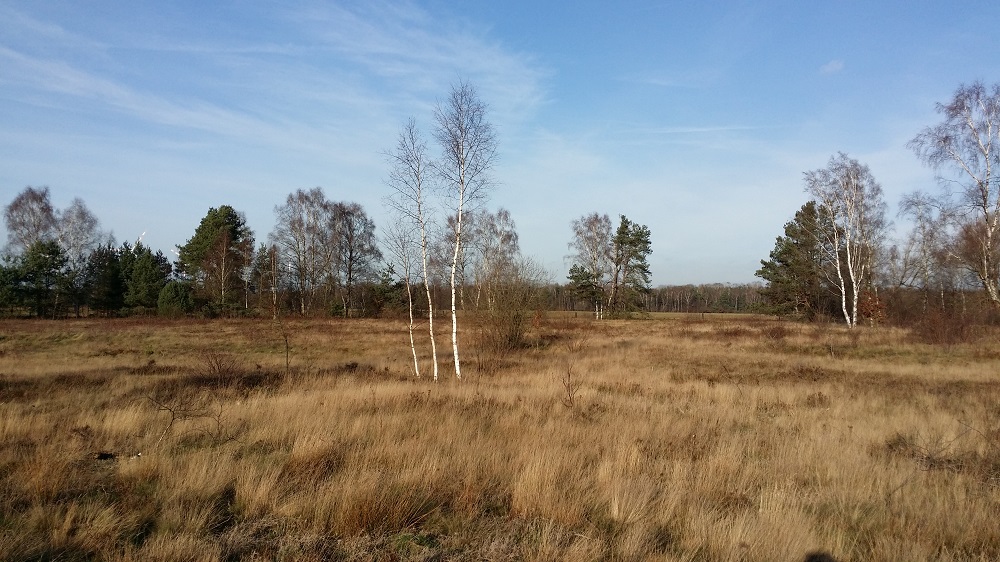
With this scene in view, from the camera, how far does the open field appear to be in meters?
3.68

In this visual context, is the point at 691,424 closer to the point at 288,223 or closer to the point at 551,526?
the point at 551,526

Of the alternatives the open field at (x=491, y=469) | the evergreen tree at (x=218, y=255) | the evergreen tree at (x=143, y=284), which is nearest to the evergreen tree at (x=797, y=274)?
the open field at (x=491, y=469)

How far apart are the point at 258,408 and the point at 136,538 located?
16.1 feet

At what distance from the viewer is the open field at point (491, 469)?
3.68 m

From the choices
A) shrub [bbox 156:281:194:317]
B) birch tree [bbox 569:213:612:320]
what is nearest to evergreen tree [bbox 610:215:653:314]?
birch tree [bbox 569:213:612:320]

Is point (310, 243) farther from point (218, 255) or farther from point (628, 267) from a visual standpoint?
point (628, 267)

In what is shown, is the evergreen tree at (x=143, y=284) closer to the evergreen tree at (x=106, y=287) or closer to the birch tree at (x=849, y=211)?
the evergreen tree at (x=106, y=287)

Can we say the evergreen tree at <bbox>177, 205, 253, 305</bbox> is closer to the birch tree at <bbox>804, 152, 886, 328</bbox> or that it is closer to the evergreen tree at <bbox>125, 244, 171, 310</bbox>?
the evergreen tree at <bbox>125, 244, 171, 310</bbox>

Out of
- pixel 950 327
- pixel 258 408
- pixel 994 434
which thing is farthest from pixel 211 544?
pixel 950 327

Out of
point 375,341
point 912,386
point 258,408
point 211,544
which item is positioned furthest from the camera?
point 375,341

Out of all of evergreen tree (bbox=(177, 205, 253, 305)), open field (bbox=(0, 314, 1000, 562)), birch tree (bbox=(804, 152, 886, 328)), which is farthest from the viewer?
evergreen tree (bbox=(177, 205, 253, 305))

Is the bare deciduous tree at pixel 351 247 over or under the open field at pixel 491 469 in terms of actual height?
over

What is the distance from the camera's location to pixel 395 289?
159ft

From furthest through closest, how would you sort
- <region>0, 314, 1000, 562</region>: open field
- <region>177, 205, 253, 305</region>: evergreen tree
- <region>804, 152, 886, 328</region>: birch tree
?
→ <region>177, 205, 253, 305</region>: evergreen tree → <region>804, 152, 886, 328</region>: birch tree → <region>0, 314, 1000, 562</region>: open field
